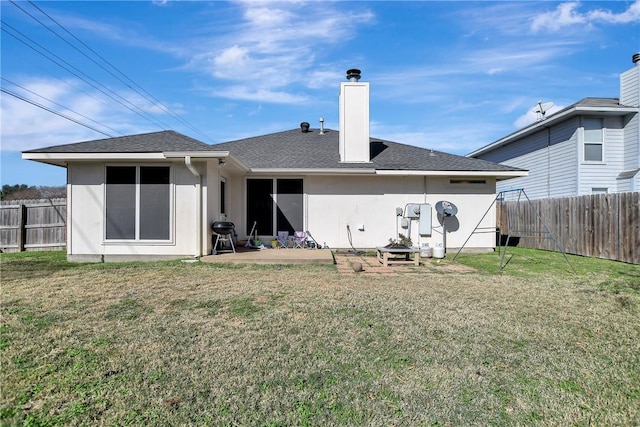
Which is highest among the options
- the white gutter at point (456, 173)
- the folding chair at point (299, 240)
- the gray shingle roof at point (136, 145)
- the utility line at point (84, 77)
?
the utility line at point (84, 77)

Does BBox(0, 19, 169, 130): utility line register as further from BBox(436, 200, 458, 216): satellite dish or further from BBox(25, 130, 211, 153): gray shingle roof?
BBox(436, 200, 458, 216): satellite dish

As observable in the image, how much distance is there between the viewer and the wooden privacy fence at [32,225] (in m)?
11.4

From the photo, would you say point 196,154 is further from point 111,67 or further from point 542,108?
point 542,108

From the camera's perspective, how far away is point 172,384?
257 cm

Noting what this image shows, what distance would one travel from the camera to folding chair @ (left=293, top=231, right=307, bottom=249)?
412 inches

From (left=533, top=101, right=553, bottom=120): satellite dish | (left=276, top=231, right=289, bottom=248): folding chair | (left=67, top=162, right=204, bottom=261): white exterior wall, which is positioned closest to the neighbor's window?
(left=533, top=101, right=553, bottom=120): satellite dish

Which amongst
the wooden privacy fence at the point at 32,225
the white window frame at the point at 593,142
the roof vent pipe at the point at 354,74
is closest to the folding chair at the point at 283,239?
the roof vent pipe at the point at 354,74

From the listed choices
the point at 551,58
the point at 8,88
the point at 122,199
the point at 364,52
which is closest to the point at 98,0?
the point at 8,88

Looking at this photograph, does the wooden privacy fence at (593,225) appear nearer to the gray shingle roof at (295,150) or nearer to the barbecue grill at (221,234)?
the gray shingle roof at (295,150)

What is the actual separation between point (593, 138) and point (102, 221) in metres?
16.0

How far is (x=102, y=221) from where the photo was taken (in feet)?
28.1

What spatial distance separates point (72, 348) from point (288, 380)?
6.59 feet

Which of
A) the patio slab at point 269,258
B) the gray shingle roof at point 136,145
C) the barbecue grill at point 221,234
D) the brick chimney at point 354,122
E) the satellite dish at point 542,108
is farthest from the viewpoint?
the satellite dish at point 542,108

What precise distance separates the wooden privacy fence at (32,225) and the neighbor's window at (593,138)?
18056mm
